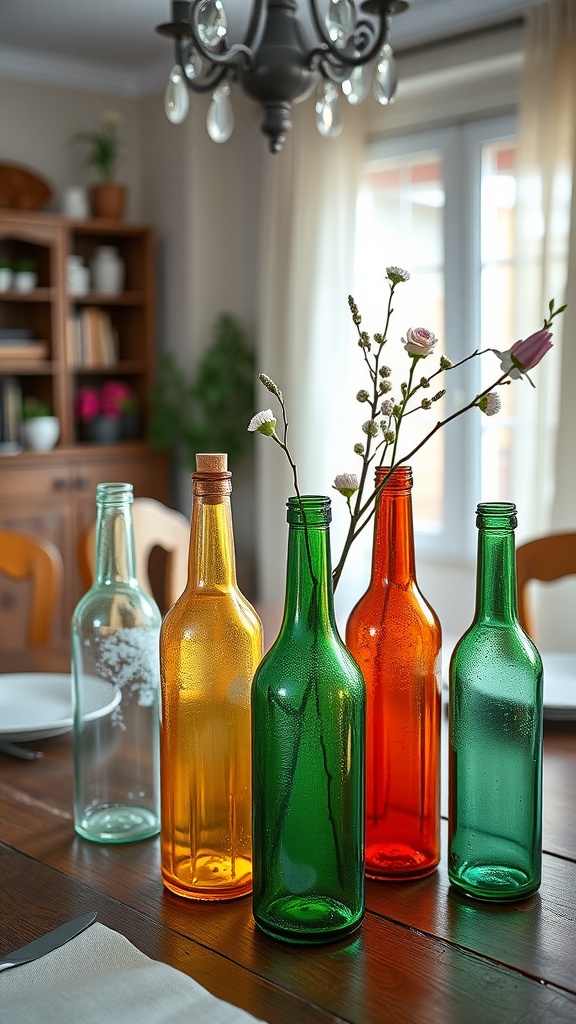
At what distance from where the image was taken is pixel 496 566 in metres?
0.84

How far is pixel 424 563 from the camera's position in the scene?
13.6 ft

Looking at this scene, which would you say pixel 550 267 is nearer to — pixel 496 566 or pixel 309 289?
pixel 309 289

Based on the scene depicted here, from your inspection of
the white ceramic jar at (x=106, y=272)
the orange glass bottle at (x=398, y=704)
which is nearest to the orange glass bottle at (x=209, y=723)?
the orange glass bottle at (x=398, y=704)

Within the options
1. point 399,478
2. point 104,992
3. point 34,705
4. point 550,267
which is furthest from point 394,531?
point 550,267

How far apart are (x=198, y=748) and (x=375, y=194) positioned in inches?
144

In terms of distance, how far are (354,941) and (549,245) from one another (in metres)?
2.89

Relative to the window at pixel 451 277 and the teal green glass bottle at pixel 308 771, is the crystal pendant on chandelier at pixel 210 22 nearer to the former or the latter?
the teal green glass bottle at pixel 308 771

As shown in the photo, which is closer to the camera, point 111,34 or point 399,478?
point 399,478

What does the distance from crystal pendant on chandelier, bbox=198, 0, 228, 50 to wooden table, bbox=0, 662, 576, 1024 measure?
1204 millimetres

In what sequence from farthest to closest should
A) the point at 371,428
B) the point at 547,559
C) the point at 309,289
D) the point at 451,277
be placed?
the point at 309,289 → the point at 451,277 → the point at 547,559 → the point at 371,428

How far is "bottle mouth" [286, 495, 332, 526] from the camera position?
77cm

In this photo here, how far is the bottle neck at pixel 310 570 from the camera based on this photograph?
78 centimetres

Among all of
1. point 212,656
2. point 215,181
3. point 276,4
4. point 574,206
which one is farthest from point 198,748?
point 215,181

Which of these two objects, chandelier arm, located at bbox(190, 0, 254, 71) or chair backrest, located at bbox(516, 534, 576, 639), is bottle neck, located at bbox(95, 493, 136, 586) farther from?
chair backrest, located at bbox(516, 534, 576, 639)
